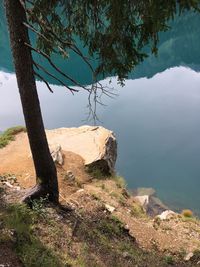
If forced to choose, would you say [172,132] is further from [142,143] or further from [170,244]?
[170,244]

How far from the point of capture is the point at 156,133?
409 feet

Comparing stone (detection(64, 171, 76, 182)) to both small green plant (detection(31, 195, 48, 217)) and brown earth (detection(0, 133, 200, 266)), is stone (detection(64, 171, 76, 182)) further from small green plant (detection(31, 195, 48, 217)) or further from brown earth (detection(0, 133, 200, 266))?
small green plant (detection(31, 195, 48, 217))

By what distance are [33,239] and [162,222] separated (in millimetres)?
7293

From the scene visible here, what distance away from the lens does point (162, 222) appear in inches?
638

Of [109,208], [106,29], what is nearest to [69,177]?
[109,208]

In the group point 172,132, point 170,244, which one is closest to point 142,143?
point 172,132

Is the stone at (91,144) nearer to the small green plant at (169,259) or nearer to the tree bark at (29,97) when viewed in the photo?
the small green plant at (169,259)

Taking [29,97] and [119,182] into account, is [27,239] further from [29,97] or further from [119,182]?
[119,182]

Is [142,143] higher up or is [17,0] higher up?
[17,0]

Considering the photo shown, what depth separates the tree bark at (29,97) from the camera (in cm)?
1040

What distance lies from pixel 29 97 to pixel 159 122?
129612mm

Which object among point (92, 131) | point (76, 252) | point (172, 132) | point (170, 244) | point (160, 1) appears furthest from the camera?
point (172, 132)

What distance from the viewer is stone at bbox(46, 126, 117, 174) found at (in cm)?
1932

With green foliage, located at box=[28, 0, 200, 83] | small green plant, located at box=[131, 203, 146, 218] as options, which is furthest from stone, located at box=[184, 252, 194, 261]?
green foliage, located at box=[28, 0, 200, 83]
